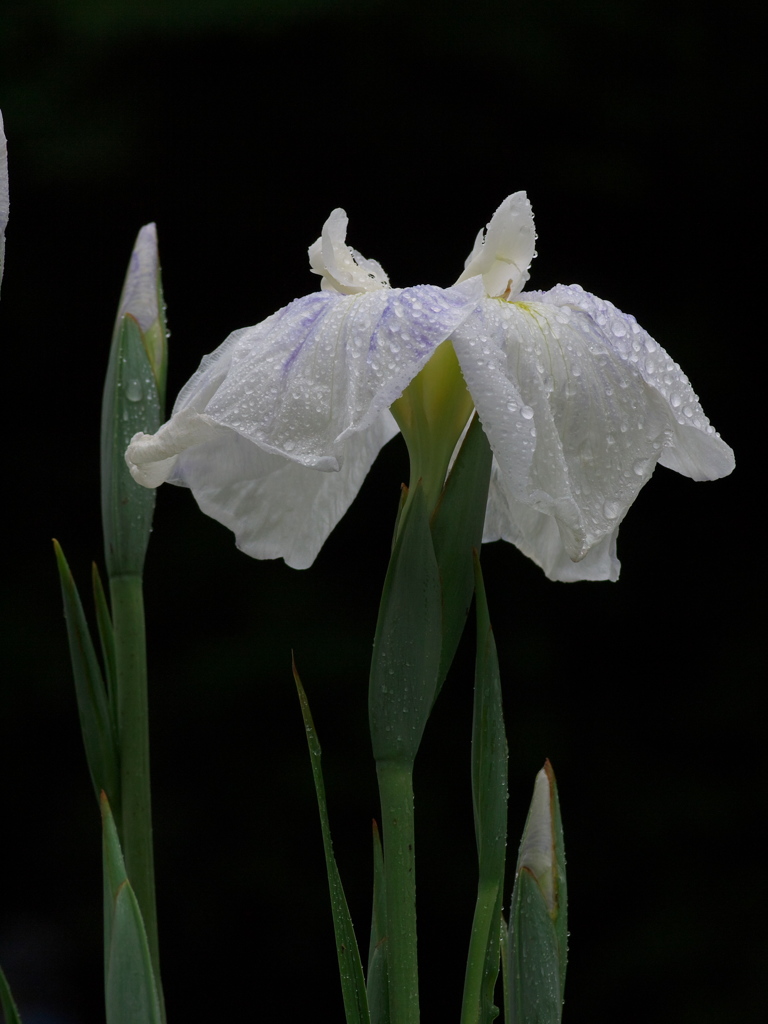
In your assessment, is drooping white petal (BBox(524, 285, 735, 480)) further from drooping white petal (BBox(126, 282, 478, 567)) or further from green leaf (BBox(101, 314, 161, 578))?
green leaf (BBox(101, 314, 161, 578))

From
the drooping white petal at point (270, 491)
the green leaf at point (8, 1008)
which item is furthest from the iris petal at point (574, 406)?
the green leaf at point (8, 1008)

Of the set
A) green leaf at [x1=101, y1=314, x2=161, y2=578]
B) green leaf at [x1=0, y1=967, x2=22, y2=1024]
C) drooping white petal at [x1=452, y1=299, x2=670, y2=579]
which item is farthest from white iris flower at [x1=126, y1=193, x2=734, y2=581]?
green leaf at [x1=0, y1=967, x2=22, y2=1024]

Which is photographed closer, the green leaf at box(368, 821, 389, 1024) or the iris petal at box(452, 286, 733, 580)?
the iris petal at box(452, 286, 733, 580)

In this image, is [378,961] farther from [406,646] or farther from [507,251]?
[507,251]

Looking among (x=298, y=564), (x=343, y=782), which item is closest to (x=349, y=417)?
(x=298, y=564)

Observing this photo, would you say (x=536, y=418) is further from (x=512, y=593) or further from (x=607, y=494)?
(x=512, y=593)

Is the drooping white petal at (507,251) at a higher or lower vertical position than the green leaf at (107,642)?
higher

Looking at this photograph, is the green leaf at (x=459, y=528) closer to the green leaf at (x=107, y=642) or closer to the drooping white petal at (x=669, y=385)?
the drooping white petal at (x=669, y=385)
